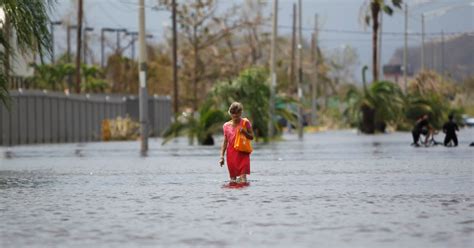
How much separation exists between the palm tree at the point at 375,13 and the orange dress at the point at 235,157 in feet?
204

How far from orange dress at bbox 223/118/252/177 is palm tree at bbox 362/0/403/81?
6233 centimetres

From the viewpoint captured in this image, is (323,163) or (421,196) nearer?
(421,196)

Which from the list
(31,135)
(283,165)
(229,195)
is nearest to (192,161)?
(283,165)

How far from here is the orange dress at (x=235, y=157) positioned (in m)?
21.9

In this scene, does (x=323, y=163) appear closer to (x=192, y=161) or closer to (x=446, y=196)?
(x=192, y=161)

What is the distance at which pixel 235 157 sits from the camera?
21875 millimetres

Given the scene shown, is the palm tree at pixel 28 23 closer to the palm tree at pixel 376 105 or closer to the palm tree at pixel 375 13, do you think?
the palm tree at pixel 376 105

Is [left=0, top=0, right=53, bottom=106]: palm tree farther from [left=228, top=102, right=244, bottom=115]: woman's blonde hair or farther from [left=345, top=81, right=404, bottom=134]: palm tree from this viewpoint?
[left=345, top=81, right=404, bottom=134]: palm tree

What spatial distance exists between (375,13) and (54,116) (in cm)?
2944

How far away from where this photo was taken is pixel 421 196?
18484 millimetres

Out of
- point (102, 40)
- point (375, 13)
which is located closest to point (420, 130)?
point (375, 13)

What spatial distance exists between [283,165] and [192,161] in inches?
149

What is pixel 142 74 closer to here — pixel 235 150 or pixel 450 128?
pixel 450 128

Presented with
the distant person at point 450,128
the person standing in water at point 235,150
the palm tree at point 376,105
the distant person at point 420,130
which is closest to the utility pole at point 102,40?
the palm tree at point 376,105
